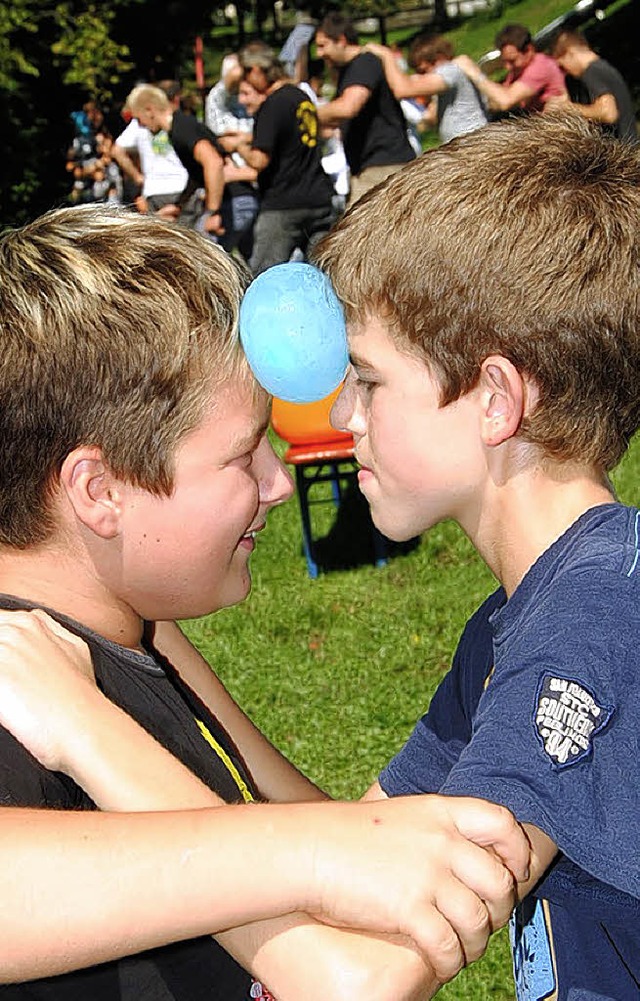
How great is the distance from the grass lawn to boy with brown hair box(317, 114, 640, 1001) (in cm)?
224

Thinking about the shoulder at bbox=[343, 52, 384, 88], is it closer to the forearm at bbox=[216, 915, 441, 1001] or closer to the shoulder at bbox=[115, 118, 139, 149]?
the shoulder at bbox=[115, 118, 139, 149]

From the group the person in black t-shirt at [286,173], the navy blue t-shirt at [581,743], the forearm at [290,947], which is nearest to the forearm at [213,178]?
the person in black t-shirt at [286,173]

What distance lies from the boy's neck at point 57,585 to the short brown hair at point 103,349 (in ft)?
0.10

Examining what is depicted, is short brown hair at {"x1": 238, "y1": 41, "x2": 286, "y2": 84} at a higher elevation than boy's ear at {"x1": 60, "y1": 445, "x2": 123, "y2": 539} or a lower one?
lower

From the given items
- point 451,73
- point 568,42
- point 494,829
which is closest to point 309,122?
point 451,73

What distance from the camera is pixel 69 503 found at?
2006 mm

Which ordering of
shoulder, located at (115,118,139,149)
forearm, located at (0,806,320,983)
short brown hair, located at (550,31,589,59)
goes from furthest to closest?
shoulder, located at (115,118,139,149) < short brown hair, located at (550,31,589,59) < forearm, located at (0,806,320,983)

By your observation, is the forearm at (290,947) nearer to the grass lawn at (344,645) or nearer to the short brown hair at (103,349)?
the short brown hair at (103,349)

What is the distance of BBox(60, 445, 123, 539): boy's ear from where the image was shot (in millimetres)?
1974

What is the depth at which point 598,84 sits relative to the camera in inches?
444

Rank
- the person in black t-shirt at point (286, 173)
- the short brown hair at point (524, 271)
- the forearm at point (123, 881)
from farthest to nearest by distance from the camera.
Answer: the person in black t-shirt at point (286, 173) → the short brown hair at point (524, 271) → the forearm at point (123, 881)

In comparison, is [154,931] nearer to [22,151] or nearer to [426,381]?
[426,381]

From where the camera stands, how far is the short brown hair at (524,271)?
1.96 metres

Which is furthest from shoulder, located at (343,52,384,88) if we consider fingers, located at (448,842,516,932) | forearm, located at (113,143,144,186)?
fingers, located at (448,842,516,932)
